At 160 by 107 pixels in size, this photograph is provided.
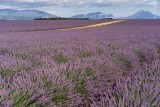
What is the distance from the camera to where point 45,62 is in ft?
15.5

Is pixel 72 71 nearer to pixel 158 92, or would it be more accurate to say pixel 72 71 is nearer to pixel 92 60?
pixel 92 60

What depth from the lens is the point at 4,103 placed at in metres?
2.38

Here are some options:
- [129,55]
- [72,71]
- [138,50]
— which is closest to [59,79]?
[72,71]

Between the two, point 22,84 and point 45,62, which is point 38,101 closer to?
point 22,84

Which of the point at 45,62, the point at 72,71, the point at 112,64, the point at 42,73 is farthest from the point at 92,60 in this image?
the point at 42,73

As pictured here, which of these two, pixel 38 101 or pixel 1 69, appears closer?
pixel 38 101

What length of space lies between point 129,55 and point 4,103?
4108 mm

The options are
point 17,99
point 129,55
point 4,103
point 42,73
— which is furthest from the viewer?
point 129,55

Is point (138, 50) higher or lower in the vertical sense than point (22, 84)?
lower

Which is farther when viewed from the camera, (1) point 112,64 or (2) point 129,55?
(2) point 129,55

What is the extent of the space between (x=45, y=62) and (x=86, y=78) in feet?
3.09

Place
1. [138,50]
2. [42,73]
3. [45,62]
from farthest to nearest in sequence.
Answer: [138,50] < [45,62] < [42,73]

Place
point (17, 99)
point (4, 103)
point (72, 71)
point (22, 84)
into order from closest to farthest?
1. point (4, 103)
2. point (17, 99)
3. point (22, 84)
4. point (72, 71)

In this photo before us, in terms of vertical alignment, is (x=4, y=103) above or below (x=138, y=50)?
above
